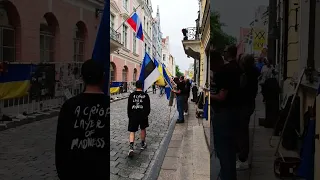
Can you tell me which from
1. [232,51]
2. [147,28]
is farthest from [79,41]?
[147,28]

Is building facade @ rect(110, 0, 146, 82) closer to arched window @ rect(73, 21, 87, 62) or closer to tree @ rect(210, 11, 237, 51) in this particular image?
arched window @ rect(73, 21, 87, 62)

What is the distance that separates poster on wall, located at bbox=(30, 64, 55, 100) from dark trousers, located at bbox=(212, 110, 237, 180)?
1.02 metres

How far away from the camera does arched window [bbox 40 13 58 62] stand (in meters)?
1.84

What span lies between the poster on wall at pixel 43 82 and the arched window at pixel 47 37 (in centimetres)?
7

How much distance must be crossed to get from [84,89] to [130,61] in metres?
9.90

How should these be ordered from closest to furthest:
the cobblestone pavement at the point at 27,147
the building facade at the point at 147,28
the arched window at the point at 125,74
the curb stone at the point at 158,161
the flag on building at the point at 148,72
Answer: the cobblestone pavement at the point at 27,147 → the curb stone at the point at 158,161 → the flag on building at the point at 148,72 → the building facade at the point at 147,28 → the arched window at the point at 125,74

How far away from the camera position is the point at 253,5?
1404mm

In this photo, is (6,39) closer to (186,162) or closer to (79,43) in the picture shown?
(79,43)

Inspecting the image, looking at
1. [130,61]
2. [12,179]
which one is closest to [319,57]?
[12,179]

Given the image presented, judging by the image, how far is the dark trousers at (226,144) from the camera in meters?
1.74

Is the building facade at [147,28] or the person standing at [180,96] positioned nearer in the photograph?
the person standing at [180,96]

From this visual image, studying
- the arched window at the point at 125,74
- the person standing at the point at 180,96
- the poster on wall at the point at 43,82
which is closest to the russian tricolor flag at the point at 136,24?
the person standing at the point at 180,96

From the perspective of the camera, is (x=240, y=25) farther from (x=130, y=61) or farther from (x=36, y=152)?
(x=130, y=61)

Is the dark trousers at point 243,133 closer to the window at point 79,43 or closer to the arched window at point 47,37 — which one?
the window at point 79,43
